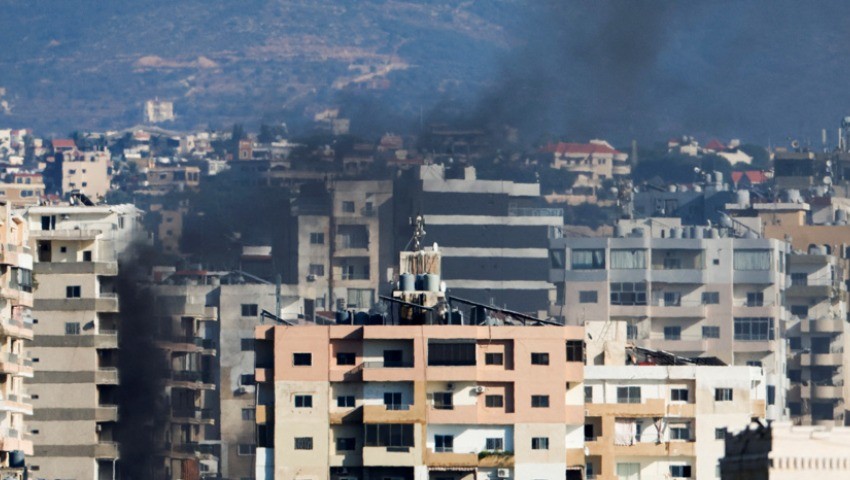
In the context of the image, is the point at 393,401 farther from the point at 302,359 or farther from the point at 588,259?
the point at 588,259

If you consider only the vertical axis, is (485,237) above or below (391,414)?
above

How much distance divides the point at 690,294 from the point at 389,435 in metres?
72.1

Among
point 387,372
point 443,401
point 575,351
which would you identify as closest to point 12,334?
point 387,372

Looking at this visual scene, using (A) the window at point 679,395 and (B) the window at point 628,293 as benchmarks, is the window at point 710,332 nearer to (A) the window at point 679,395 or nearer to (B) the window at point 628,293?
(B) the window at point 628,293

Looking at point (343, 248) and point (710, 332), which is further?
point (343, 248)

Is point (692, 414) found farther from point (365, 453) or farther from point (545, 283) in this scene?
point (545, 283)

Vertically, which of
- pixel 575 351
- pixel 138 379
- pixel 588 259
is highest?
pixel 588 259

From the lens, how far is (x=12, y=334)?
274 ft

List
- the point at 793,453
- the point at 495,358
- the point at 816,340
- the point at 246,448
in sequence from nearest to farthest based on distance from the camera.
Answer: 1. the point at 793,453
2. the point at 495,358
3. the point at 246,448
4. the point at 816,340

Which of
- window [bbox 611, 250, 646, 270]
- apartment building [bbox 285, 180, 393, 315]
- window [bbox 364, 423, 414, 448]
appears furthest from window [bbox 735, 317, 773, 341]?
window [bbox 364, 423, 414, 448]

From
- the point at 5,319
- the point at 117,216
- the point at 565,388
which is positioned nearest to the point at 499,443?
the point at 565,388

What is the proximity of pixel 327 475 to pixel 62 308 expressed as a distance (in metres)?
24.2

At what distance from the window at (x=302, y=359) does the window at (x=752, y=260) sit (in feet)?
242

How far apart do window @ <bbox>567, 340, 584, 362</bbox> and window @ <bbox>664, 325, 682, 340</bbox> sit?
222 ft
